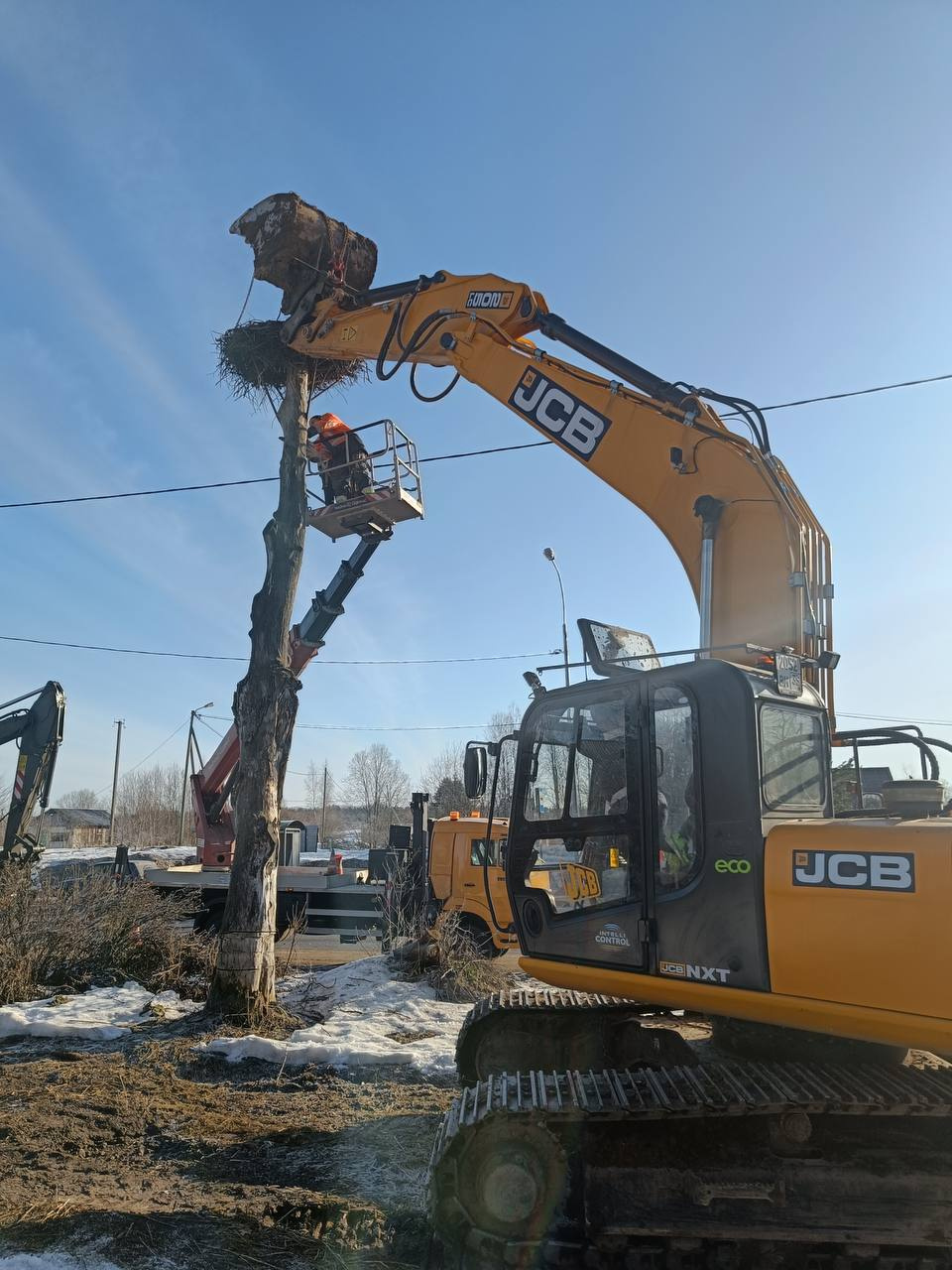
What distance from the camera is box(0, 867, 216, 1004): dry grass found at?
898 cm

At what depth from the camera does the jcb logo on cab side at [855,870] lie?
344cm

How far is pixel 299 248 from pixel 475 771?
5.65m

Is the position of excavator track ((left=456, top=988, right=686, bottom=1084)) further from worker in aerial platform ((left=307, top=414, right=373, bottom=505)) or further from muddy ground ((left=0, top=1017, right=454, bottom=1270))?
worker in aerial platform ((left=307, top=414, right=373, bottom=505))

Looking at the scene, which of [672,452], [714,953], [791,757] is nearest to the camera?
[714,953]

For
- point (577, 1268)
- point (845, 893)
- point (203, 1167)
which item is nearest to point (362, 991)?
point (203, 1167)

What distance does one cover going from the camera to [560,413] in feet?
21.1

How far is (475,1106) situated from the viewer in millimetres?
3758

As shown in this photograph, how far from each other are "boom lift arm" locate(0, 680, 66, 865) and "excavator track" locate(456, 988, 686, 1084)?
9.20 m

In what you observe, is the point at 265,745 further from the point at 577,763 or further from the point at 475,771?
the point at 577,763

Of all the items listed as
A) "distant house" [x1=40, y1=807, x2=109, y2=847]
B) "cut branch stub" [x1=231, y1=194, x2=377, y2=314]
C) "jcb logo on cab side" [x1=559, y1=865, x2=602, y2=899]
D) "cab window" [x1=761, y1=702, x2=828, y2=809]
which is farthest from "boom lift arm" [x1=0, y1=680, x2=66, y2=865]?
"distant house" [x1=40, y1=807, x2=109, y2=847]

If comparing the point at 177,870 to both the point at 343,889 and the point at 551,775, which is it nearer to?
the point at 343,889

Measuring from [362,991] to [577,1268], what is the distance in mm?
6098

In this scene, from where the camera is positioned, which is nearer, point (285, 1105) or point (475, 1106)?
point (475, 1106)

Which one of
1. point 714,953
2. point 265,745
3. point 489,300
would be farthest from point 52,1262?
point 489,300
